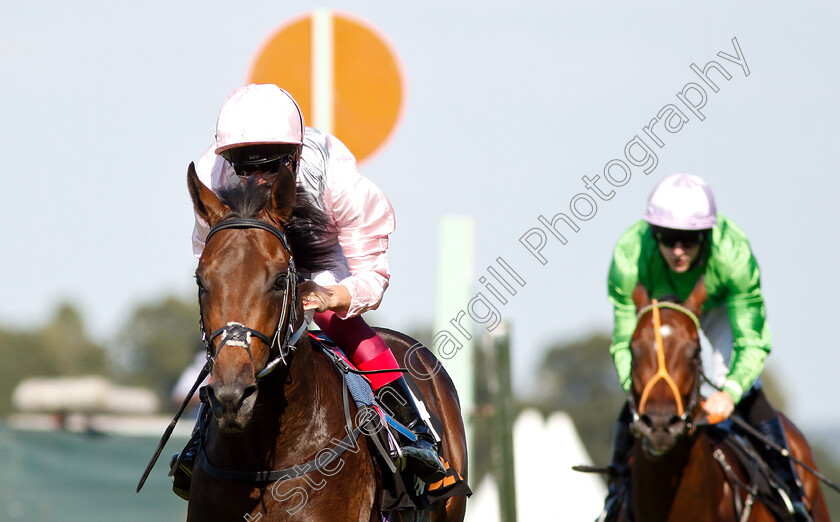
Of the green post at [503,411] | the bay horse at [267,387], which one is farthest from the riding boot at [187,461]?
the green post at [503,411]

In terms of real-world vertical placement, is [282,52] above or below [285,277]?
above

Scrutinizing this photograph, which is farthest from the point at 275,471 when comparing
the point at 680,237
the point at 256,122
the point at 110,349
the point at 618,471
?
the point at 110,349

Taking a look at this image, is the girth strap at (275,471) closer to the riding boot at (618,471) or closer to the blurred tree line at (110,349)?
the riding boot at (618,471)

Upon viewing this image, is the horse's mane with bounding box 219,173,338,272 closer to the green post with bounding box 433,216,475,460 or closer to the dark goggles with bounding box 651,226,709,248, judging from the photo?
the green post with bounding box 433,216,475,460

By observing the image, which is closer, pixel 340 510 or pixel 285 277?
pixel 285 277

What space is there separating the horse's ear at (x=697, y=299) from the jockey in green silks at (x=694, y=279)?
313 mm

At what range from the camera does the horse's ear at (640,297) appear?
7.13 m

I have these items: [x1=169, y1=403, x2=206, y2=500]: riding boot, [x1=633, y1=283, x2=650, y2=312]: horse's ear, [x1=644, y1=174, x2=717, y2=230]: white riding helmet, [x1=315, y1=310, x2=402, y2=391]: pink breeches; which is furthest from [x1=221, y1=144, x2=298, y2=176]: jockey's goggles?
[x1=644, y1=174, x2=717, y2=230]: white riding helmet

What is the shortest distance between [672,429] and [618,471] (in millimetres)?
1019

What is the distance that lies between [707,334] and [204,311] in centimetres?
493

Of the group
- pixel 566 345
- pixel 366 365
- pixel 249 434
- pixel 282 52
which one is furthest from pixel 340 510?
pixel 566 345

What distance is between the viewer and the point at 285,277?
14.7 ft

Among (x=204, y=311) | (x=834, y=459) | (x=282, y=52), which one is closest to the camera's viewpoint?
(x=204, y=311)

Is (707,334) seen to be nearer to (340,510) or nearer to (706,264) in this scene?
(706,264)
